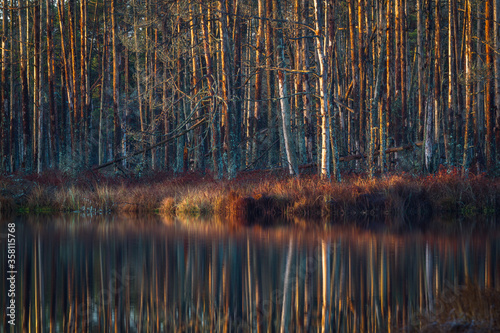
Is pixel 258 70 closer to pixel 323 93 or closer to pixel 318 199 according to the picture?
A: pixel 323 93

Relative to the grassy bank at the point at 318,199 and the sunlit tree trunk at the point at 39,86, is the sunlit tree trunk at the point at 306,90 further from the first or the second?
the sunlit tree trunk at the point at 39,86

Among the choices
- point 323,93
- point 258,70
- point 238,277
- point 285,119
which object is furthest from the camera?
point 258,70

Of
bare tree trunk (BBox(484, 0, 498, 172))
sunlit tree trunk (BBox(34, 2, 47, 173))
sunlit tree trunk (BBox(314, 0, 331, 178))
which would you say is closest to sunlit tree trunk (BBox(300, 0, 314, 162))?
sunlit tree trunk (BBox(314, 0, 331, 178))

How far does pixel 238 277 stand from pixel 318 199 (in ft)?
29.3

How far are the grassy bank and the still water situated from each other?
3084 millimetres

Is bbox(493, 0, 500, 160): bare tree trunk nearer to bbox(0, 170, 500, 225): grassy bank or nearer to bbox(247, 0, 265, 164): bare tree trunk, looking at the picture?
bbox(0, 170, 500, 225): grassy bank

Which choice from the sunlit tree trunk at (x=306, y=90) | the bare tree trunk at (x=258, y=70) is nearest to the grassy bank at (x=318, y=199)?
the bare tree trunk at (x=258, y=70)

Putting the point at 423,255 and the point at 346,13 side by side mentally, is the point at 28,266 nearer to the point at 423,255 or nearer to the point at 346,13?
the point at 423,255

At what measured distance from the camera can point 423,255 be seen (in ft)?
36.1

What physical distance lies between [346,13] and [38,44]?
1786 centimetres

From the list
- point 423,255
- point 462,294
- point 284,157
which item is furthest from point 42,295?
point 284,157

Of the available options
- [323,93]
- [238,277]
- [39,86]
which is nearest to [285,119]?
[323,93]

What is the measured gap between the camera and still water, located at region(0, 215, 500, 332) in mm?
7027

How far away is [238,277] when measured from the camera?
9539 mm
